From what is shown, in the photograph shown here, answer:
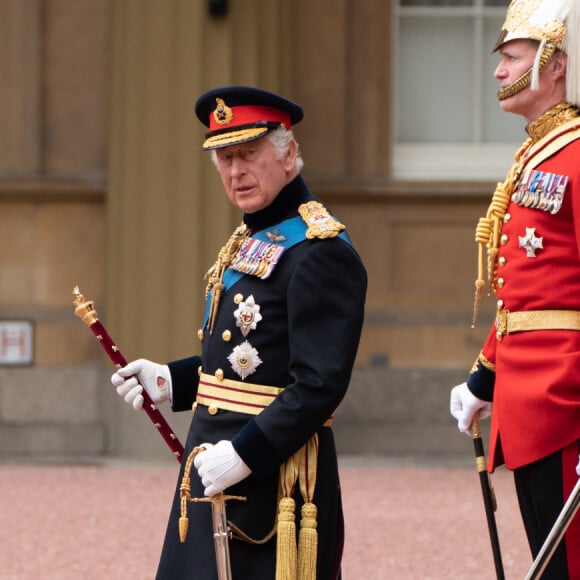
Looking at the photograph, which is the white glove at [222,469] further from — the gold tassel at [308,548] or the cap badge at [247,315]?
the cap badge at [247,315]

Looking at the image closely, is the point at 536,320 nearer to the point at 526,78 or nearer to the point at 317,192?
the point at 526,78

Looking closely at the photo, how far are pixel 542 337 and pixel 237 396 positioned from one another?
2.29 feet

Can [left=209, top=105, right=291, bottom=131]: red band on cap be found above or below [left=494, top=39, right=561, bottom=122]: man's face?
below

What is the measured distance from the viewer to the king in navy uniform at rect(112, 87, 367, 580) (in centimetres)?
282

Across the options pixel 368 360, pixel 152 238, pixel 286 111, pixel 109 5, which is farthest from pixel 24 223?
pixel 286 111

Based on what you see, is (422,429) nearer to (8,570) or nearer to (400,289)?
(400,289)

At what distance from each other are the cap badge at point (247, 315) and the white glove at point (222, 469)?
284 millimetres

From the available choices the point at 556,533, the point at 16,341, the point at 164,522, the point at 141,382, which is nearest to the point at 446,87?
the point at 16,341

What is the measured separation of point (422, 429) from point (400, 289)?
3.03 feet

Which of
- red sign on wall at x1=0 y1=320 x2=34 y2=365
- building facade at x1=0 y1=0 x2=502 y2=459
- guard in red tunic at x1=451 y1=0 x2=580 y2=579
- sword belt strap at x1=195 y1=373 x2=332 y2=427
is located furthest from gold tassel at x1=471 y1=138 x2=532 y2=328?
red sign on wall at x1=0 y1=320 x2=34 y2=365

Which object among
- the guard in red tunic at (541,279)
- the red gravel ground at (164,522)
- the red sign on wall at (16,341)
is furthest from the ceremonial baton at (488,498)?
the red sign on wall at (16,341)

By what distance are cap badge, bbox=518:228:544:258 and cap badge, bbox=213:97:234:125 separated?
2.38ft

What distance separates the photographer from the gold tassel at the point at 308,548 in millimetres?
2859

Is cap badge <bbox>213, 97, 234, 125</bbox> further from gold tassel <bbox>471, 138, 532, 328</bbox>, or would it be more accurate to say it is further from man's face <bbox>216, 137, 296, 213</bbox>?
gold tassel <bbox>471, 138, 532, 328</bbox>
